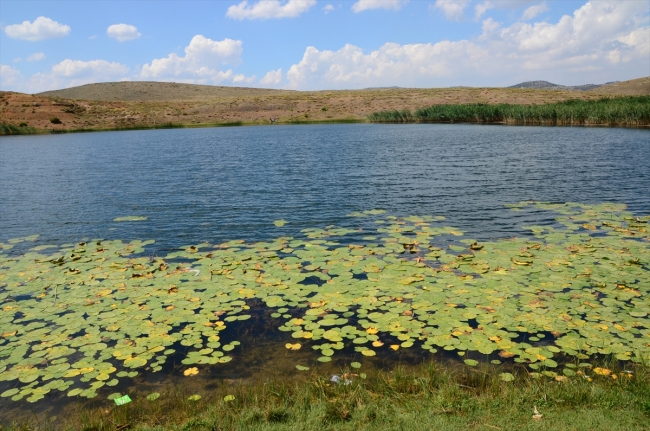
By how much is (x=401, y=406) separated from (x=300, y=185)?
22.1 metres

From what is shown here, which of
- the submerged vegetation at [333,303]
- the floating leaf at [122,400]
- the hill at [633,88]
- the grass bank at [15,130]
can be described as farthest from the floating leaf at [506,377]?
the hill at [633,88]

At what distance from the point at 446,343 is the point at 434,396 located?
85.0 inches

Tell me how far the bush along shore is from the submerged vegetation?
47.4 m

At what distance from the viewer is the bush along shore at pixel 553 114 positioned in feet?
183

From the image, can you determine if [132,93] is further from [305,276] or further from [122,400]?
[122,400]

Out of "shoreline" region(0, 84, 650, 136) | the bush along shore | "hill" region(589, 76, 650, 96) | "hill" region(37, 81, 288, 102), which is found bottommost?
the bush along shore

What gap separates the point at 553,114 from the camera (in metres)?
64.7

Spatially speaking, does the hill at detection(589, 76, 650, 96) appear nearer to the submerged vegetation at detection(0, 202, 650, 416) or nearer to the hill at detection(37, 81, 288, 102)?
the hill at detection(37, 81, 288, 102)

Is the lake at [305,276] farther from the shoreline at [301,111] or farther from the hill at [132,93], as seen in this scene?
the hill at [132,93]

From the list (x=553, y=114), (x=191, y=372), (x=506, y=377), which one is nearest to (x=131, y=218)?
(x=191, y=372)

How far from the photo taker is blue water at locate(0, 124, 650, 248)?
66.3 feet

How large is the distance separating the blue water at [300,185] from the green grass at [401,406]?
9.83 meters

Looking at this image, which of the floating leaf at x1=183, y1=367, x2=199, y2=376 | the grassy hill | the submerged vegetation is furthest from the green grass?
the grassy hill

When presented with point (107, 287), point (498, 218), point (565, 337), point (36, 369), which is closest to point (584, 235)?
point (498, 218)
